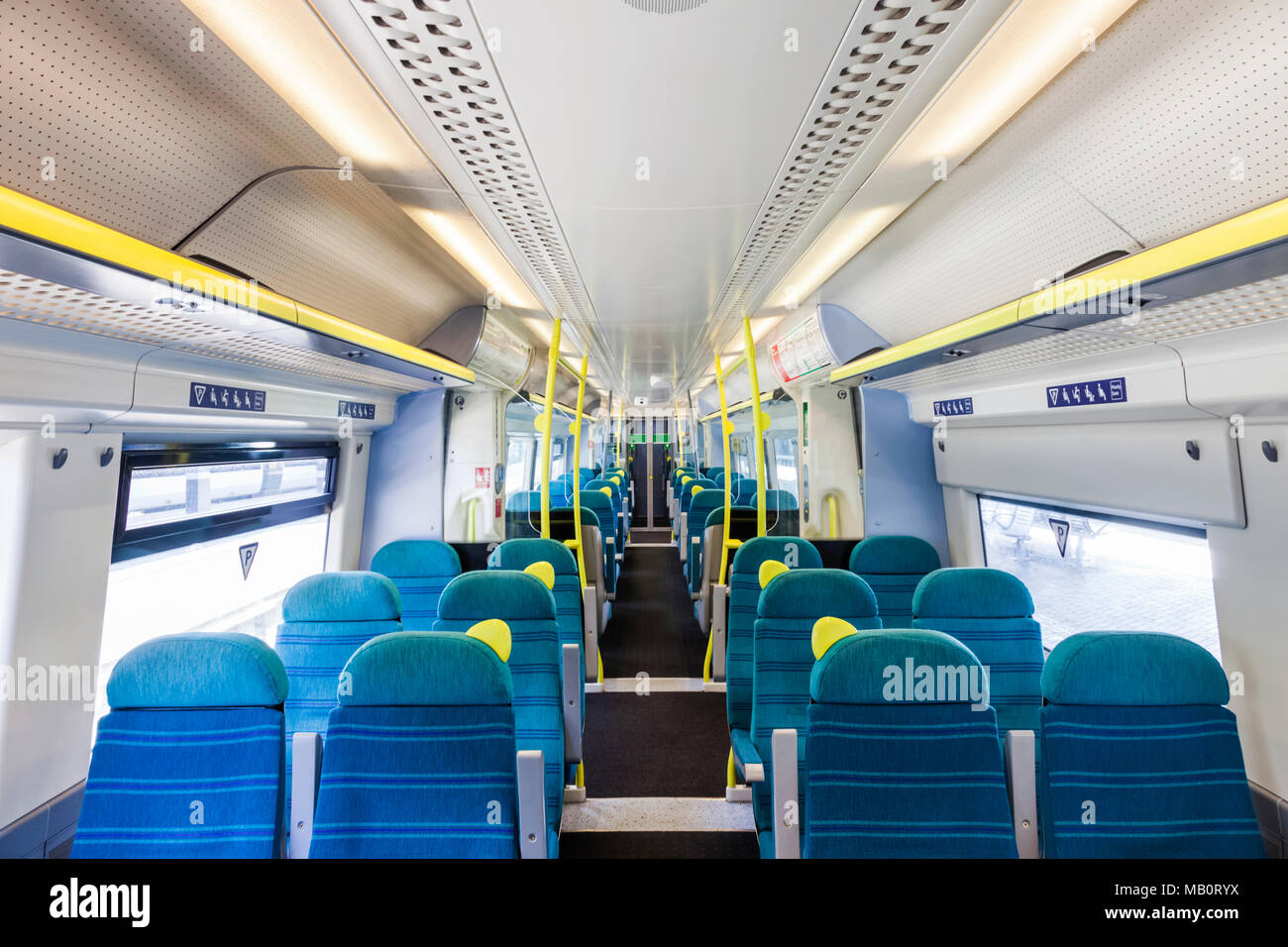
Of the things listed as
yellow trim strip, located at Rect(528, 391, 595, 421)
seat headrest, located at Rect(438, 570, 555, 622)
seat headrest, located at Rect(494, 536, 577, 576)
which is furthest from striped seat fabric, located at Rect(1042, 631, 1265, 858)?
yellow trim strip, located at Rect(528, 391, 595, 421)

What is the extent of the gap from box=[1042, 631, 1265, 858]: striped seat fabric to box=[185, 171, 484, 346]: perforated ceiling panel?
323 centimetres

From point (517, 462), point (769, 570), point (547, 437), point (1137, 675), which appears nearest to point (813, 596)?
point (769, 570)

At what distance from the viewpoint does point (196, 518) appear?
3051 millimetres

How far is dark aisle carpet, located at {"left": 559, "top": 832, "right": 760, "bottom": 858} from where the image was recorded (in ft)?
8.86

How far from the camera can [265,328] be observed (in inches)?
82.2

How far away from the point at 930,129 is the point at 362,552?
5.05m

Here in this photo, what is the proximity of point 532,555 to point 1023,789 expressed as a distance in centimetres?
305

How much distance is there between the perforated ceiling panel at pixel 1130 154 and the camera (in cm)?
128

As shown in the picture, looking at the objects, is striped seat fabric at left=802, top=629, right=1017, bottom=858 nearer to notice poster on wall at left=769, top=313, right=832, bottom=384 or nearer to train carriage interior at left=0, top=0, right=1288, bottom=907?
train carriage interior at left=0, top=0, right=1288, bottom=907

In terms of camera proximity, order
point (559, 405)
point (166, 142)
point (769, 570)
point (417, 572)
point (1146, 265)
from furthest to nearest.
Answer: point (559, 405) → point (417, 572) → point (769, 570) → point (166, 142) → point (1146, 265)

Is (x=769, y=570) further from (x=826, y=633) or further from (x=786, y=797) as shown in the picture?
(x=786, y=797)

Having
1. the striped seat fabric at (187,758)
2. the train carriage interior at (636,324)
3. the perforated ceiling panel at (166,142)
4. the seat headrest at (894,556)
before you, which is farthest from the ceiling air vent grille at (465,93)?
the seat headrest at (894,556)

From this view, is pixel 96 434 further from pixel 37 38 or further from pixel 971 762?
pixel 971 762

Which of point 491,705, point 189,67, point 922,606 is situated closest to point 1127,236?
point 922,606
